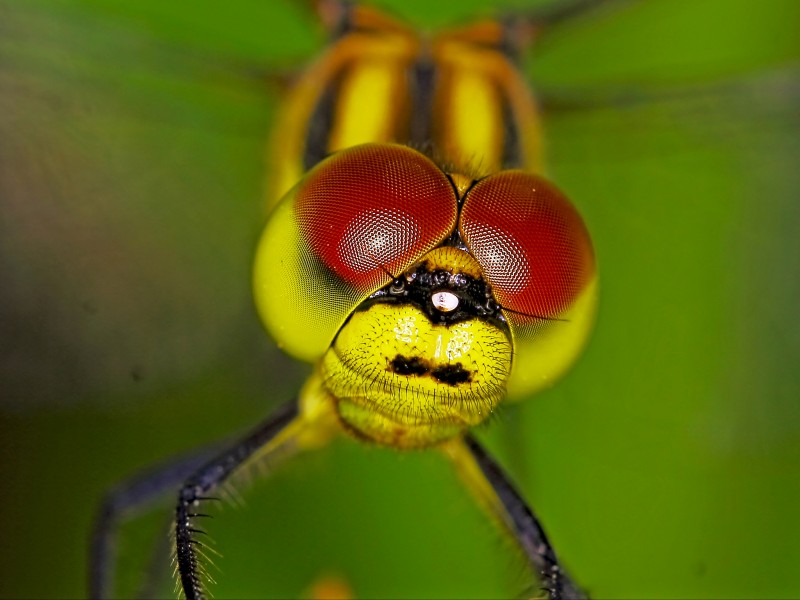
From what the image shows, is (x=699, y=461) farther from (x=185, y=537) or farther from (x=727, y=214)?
(x=185, y=537)

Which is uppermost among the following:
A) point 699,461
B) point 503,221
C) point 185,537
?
point 699,461

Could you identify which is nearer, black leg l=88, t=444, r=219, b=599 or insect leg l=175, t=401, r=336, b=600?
insect leg l=175, t=401, r=336, b=600

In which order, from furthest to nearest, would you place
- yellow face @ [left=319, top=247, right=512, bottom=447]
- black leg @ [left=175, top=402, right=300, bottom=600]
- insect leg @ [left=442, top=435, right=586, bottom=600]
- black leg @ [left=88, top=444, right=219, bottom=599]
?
black leg @ [left=88, top=444, right=219, bottom=599] < insect leg @ [left=442, top=435, right=586, bottom=600] < black leg @ [left=175, top=402, right=300, bottom=600] < yellow face @ [left=319, top=247, right=512, bottom=447]

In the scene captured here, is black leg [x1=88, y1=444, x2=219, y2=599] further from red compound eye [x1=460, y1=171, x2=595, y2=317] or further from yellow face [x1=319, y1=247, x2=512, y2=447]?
red compound eye [x1=460, y1=171, x2=595, y2=317]

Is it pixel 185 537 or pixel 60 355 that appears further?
pixel 60 355

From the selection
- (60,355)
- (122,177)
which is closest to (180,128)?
(122,177)

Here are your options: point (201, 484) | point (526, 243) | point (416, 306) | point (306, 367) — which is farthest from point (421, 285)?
point (306, 367)

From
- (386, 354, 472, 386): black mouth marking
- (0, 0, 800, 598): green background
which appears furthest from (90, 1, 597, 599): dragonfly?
(0, 0, 800, 598): green background
